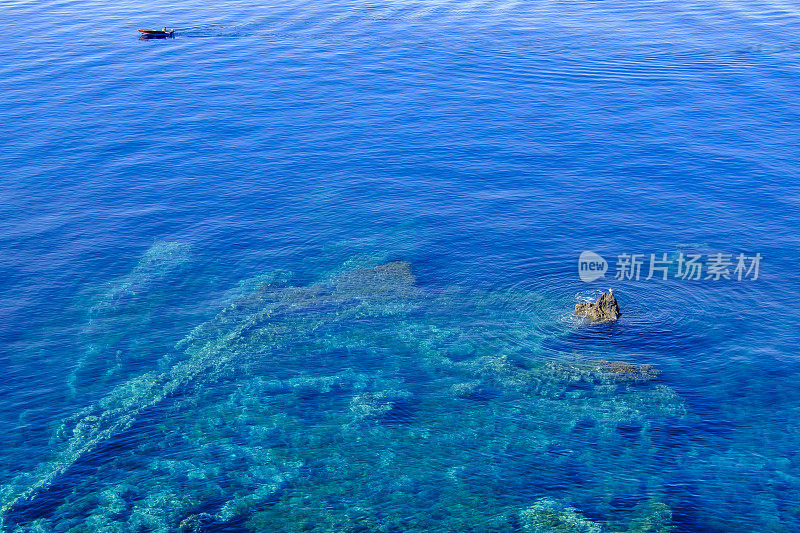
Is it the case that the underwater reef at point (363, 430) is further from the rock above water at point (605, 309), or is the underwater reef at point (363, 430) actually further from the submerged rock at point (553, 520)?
the rock above water at point (605, 309)

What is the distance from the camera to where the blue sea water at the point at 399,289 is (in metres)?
64.6

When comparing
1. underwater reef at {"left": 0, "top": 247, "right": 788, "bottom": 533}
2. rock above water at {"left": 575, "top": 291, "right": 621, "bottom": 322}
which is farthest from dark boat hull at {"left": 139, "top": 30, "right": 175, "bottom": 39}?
rock above water at {"left": 575, "top": 291, "right": 621, "bottom": 322}

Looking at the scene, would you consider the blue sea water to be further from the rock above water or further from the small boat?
the small boat

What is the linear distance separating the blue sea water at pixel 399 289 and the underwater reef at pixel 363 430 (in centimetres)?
29

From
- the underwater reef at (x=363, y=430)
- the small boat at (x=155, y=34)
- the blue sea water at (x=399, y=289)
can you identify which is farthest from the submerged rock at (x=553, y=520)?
the small boat at (x=155, y=34)

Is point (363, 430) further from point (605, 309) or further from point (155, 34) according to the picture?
point (155, 34)

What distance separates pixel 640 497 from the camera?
204 feet

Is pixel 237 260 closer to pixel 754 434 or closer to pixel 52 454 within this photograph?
pixel 52 454

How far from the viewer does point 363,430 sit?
70.8 meters

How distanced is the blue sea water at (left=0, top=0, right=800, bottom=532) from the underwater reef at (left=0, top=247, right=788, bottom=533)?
294mm

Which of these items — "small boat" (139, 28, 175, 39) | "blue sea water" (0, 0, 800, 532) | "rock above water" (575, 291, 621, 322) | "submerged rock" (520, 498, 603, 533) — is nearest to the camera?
"submerged rock" (520, 498, 603, 533)

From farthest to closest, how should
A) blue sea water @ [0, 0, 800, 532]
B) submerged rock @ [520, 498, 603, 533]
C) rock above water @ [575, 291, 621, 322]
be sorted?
rock above water @ [575, 291, 621, 322]
blue sea water @ [0, 0, 800, 532]
submerged rock @ [520, 498, 603, 533]

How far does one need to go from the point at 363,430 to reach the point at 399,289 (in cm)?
2472

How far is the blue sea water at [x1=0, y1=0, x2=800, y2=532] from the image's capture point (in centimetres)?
6456
